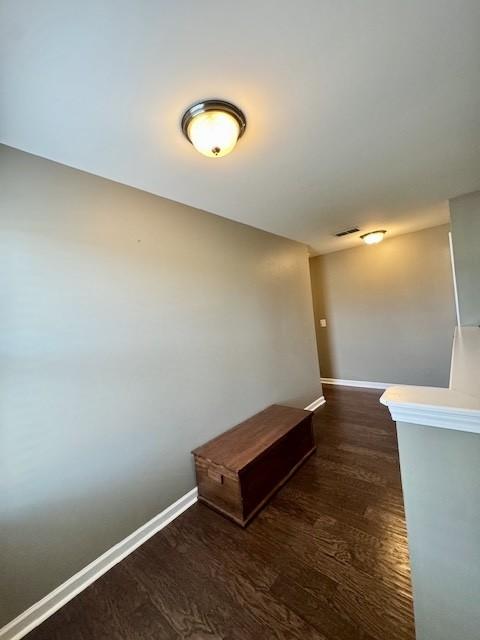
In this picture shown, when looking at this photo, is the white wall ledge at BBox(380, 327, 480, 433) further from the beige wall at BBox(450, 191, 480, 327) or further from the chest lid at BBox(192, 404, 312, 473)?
the beige wall at BBox(450, 191, 480, 327)

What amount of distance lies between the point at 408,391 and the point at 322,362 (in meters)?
3.98

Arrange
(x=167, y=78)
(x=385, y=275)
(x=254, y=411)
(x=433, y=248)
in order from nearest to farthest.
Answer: (x=167, y=78)
(x=254, y=411)
(x=433, y=248)
(x=385, y=275)

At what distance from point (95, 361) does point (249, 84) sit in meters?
1.62

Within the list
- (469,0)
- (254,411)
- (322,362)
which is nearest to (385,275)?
(322,362)

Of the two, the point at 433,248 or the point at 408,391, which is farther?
the point at 433,248

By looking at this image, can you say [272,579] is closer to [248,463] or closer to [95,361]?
[248,463]

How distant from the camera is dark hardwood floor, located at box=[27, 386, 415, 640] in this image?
1.09 m

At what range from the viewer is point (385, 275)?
3842 millimetres

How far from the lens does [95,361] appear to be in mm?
1448

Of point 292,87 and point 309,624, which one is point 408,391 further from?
point 292,87

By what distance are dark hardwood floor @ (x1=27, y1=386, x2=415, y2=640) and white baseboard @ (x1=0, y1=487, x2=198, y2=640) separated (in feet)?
0.13

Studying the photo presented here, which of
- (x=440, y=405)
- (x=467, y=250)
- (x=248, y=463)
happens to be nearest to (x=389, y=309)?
(x=467, y=250)

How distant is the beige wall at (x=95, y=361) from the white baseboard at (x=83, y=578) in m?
0.05

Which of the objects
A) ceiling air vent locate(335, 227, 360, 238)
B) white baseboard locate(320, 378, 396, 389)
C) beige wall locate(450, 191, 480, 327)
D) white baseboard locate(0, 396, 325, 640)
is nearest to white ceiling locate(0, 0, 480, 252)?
beige wall locate(450, 191, 480, 327)
